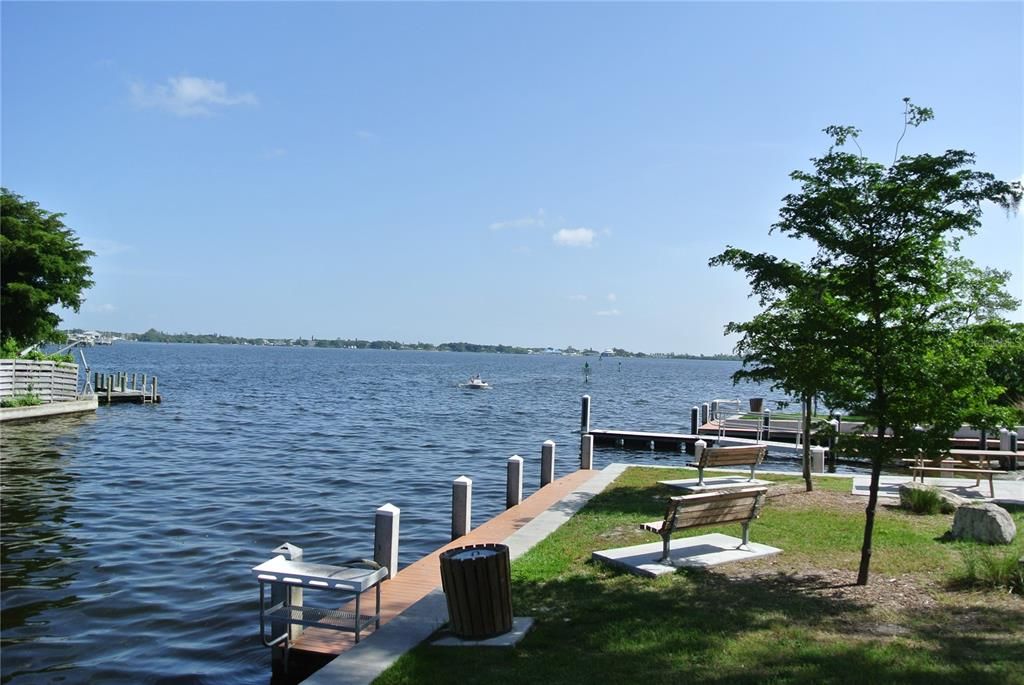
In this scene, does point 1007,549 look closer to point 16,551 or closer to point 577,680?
point 577,680

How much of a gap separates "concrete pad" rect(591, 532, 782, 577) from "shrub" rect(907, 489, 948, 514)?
432cm

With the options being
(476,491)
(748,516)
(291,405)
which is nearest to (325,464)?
(476,491)

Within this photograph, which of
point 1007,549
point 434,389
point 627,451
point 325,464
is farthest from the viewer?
point 434,389

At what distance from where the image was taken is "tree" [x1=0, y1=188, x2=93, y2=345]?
135ft

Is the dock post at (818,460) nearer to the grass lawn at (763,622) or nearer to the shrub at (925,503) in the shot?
the shrub at (925,503)

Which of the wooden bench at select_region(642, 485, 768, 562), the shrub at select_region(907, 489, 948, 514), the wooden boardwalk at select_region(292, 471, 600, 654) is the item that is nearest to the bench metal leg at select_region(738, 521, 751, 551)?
the wooden bench at select_region(642, 485, 768, 562)

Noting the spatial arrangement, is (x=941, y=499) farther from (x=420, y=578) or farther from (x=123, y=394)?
(x=123, y=394)

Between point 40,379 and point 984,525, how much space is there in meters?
38.7

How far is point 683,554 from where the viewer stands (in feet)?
35.1

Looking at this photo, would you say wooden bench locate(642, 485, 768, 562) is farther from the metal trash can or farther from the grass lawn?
the metal trash can

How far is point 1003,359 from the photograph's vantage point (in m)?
9.42

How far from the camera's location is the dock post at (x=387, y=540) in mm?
11070

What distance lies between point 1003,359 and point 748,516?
11.8ft

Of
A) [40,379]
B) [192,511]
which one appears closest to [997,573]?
[192,511]
